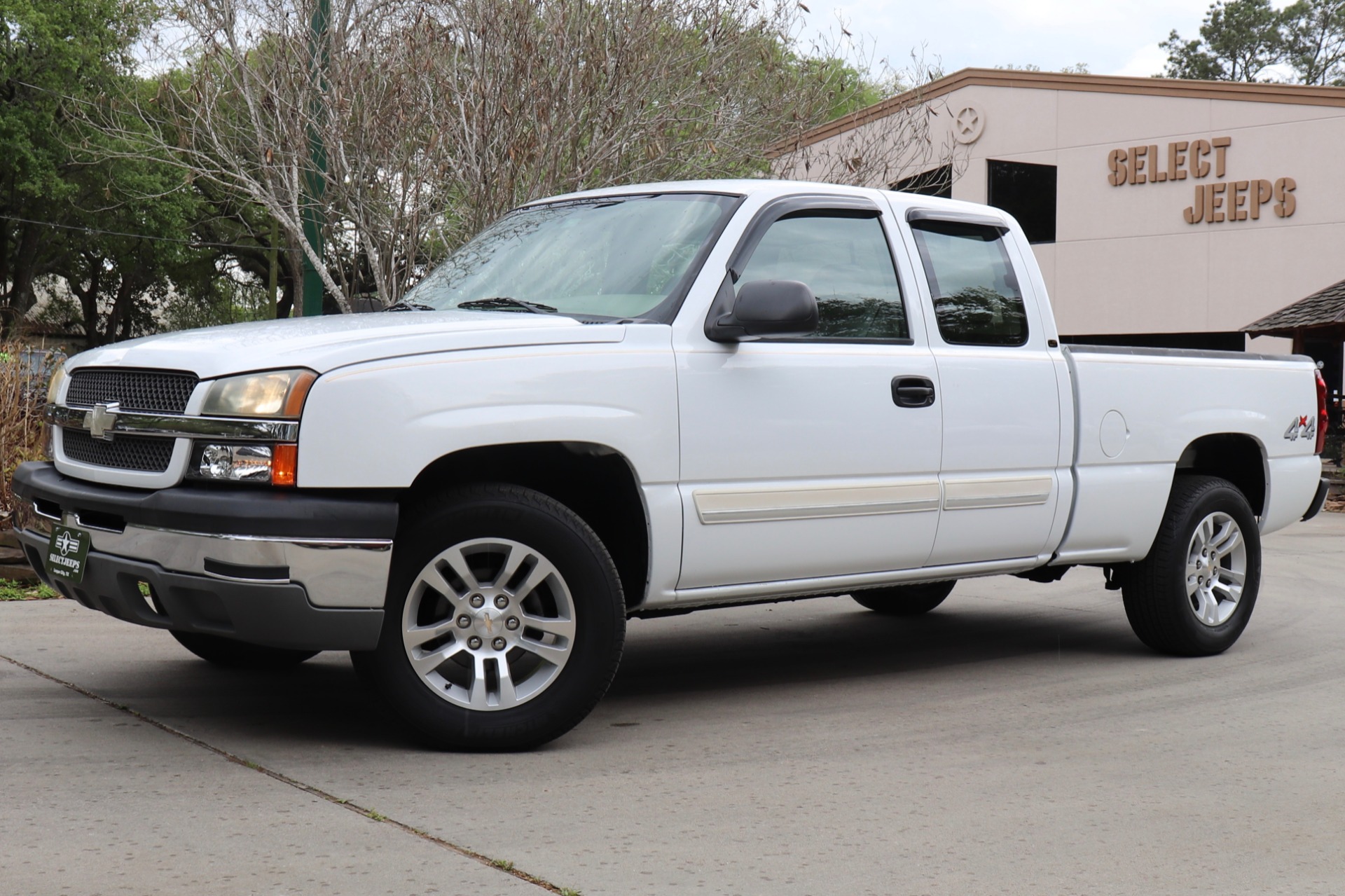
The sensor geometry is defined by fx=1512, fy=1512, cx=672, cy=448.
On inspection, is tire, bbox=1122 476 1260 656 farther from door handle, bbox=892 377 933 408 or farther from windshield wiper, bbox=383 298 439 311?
windshield wiper, bbox=383 298 439 311

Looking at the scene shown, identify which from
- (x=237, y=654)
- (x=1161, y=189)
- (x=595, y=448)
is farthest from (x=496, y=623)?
(x=1161, y=189)

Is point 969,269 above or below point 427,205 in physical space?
below

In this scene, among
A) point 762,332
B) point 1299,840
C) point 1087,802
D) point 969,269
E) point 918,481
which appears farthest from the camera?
point 969,269

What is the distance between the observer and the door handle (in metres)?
5.86

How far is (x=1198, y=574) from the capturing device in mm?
7281

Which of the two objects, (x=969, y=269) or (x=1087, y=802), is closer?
(x=1087, y=802)

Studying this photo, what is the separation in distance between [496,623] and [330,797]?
32.6 inches

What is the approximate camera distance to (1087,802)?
4.55 metres

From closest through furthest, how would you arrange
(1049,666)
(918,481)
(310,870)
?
(310,870), (918,481), (1049,666)

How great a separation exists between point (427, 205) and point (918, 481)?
24.0 ft

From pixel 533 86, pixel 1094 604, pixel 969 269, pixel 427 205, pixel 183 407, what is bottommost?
pixel 1094 604

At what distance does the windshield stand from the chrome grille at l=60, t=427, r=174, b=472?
52.5 inches

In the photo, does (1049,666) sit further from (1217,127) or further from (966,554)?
(1217,127)

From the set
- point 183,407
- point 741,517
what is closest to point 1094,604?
point 741,517
